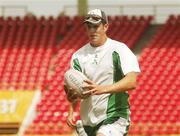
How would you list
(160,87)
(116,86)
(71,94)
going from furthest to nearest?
(160,87) < (71,94) < (116,86)

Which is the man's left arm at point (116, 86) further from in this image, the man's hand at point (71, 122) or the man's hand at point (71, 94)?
the man's hand at point (71, 122)

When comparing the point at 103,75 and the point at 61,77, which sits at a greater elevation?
the point at 103,75

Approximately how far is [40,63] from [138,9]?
10.9ft

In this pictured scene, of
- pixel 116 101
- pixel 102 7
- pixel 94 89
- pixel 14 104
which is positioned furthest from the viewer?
pixel 102 7

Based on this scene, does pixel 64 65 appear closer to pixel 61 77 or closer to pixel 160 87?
→ pixel 61 77

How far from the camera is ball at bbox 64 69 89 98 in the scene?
17.4 ft

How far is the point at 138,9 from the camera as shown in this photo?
19578 millimetres

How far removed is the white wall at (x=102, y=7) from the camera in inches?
770

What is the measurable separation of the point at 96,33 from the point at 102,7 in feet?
46.4

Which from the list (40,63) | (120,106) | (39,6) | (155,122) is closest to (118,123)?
(120,106)

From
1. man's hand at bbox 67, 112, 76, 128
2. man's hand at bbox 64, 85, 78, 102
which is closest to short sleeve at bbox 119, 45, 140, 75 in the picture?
man's hand at bbox 64, 85, 78, 102

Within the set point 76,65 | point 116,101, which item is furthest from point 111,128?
point 76,65

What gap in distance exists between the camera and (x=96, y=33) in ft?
18.1

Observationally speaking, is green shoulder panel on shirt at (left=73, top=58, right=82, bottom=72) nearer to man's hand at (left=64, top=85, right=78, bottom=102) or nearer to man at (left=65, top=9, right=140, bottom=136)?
man at (left=65, top=9, right=140, bottom=136)
